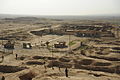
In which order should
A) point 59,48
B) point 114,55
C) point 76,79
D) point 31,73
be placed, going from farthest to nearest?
point 59,48 < point 114,55 < point 31,73 < point 76,79

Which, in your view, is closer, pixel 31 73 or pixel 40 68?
pixel 31 73

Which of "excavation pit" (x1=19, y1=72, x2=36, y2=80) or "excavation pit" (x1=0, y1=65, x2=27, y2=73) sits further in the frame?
"excavation pit" (x1=0, y1=65, x2=27, y2=73)

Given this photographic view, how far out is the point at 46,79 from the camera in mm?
16375

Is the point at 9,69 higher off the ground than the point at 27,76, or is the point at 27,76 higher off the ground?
the point at 27,76

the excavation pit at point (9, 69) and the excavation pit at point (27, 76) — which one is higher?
the excavation pit at point (27, 76)

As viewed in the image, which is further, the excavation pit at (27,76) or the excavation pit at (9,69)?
the excavation pit at (9,69)

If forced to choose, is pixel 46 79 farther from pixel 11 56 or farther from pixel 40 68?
pixel 11 56

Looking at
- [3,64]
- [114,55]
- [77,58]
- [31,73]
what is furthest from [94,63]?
[3,64]

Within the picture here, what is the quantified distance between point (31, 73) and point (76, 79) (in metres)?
5.22

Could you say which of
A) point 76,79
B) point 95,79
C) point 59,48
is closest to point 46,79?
point 76,79

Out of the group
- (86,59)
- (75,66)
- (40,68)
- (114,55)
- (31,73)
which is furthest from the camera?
(114,55)

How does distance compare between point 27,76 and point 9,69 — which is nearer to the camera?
point 27,76

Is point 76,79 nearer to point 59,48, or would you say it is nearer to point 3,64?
point 3,64

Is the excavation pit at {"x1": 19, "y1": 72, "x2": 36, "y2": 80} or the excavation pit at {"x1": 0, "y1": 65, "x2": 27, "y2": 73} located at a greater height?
the excavation pit at {"x1": 19, "y1": 72, "x2": 36, "y2": 80}
